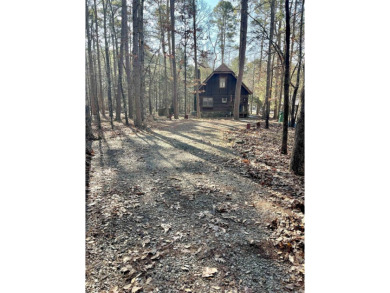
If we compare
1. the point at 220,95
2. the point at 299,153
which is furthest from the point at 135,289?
the point at 220,95

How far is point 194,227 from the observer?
2359mm

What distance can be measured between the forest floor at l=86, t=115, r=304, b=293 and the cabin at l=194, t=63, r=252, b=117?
15635 mm

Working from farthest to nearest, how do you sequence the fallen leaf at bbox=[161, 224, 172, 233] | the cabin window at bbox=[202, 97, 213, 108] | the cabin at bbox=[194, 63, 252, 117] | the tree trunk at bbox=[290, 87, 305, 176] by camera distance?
1. the cabin window at bbox=[202, 97, 213, 108]
2. the cabin at bbox=[194, 63, 252, 117]
3. the tree trunk at bbox=[290, 87, 305, 176]
4. the fallen leaf at bbox=[161, 224, 172, 233]

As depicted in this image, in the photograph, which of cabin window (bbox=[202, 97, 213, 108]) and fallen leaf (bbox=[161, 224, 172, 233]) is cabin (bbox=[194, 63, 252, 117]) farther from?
fallen leaf (bbox=[161, 224, 172, 233])

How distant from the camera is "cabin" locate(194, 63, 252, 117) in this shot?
1911 cm

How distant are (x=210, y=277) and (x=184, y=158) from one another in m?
3.57

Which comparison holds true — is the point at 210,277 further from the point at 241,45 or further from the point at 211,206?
the point at 241,45

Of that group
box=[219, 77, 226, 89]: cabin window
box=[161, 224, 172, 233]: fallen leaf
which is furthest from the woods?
box=[219, 77, 226, 89]: cabin window

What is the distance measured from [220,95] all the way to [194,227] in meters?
18.4

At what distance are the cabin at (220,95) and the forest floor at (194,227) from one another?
1563cm

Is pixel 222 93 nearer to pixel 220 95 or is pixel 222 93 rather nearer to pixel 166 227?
pixel 220 95

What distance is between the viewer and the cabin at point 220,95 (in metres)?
19.1

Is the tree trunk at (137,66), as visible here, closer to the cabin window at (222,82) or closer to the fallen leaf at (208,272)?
the fallen leaf at (208,272)

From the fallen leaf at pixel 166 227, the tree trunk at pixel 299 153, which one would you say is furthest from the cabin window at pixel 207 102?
the fallen leaf at pixel 166 227
